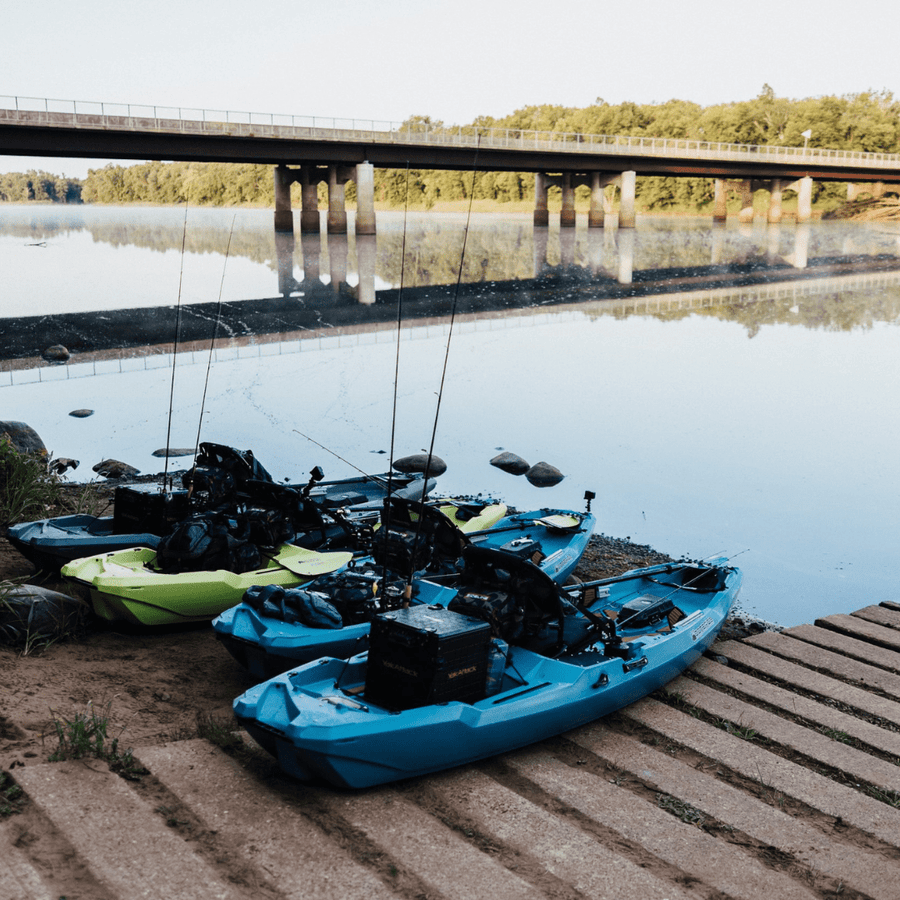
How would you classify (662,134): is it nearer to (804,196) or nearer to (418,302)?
(804,196)

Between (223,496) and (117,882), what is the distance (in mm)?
4935

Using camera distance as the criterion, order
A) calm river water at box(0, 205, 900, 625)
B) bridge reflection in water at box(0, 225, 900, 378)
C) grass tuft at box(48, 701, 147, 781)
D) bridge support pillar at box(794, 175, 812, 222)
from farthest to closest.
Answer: bridge support pillar at box(794, 175, 812, 222) → bridge reflection in water at box(0, 225, 900, 378) → calm river water at box(0, 205, 900, 625) → grass tuft at box(48, 701, 147, 781)

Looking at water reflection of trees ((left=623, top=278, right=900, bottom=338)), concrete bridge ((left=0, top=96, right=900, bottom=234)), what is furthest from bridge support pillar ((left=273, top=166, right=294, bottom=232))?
water reflection of trees ((left=623, top=278, right=900, bottom=338))

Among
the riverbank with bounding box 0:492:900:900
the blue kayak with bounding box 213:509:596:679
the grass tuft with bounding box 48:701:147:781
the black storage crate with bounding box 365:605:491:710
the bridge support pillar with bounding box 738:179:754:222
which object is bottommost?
the riverbank with bounding box 0:492:900:900

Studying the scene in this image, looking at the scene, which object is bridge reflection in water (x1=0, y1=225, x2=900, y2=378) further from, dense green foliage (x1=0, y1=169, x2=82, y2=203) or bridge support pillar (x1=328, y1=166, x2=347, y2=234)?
dense green foliage (x1=0, y1=169, x2=82, y2=203)

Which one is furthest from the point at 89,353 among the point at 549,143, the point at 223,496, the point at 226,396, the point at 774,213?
the point at 774,213

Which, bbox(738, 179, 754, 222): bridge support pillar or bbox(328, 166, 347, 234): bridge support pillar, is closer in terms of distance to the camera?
bbox(328, 166, 347, 234): bridge support pillar

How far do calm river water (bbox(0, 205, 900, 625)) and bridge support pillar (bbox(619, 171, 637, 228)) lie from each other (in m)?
23.9

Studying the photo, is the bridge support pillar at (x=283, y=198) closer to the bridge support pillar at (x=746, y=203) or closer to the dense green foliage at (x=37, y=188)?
the bridge support pillar at (x=746, y=203)

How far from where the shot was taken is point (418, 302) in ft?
102

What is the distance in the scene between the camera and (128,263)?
45188 millimetres

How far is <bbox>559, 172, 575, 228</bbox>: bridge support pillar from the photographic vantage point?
2744 inches

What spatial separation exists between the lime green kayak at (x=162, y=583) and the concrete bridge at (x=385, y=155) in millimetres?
14187

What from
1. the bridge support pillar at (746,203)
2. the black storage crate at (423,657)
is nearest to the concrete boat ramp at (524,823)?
the black storage crate at (423,657)
